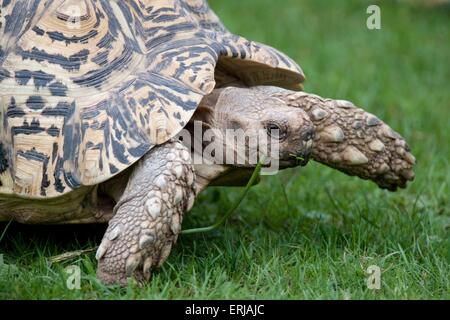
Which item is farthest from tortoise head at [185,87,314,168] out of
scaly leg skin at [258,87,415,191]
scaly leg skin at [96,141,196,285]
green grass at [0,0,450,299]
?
green grass at [0,0,450,299]

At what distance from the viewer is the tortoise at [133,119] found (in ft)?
11.4

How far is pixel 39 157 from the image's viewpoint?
3537 mm

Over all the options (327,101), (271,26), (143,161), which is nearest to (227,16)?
(271,26)

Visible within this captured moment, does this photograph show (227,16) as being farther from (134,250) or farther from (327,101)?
(134,250)

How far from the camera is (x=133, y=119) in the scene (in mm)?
3539

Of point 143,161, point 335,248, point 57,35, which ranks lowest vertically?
point 335,248

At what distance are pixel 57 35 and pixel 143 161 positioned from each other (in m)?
0.80

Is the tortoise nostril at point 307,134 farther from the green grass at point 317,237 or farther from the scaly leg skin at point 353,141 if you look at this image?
the green grass at point 317,237

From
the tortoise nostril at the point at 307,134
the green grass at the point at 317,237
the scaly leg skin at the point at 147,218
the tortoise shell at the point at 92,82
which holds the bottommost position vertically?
the green grass at the point at 317,237

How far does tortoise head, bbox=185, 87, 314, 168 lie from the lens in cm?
379

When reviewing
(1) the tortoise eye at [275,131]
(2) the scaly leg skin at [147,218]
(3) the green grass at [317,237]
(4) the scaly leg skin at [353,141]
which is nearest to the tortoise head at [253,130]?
(1) the tortoise eye at [275,131]

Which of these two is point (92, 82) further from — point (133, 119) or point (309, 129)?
point (309, 129)

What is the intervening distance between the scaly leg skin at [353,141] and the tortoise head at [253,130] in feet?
0.57

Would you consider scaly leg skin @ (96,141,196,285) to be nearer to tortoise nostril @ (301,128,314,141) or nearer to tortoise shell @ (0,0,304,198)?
tortoise shell @ (0,0,304,198)
